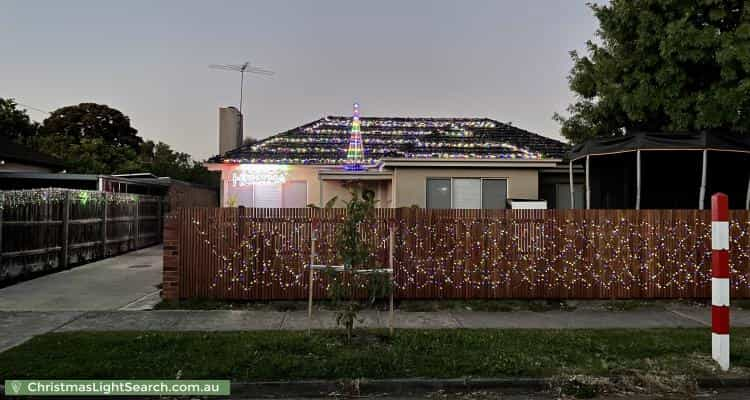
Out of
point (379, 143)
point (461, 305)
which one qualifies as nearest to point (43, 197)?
point (461, 305)

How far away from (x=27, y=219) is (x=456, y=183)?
9.94 meters

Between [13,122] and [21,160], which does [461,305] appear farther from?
[13,122]

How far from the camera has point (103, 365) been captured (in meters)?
5.96

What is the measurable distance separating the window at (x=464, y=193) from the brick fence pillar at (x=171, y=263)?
22.7ft

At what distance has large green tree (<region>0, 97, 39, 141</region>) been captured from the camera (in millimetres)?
43162

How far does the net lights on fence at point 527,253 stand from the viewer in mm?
9758

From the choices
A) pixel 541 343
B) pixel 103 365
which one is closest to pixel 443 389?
pixel 541 343

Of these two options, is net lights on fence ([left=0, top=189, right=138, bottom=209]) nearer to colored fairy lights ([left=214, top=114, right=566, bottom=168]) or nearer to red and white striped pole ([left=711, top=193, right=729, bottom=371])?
colored fairy lights ([left=214, top=114, right=566, bottom=168])

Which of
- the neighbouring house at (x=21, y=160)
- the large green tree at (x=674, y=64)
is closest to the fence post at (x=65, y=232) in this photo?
the neighbouring house at (x=21, y=160)

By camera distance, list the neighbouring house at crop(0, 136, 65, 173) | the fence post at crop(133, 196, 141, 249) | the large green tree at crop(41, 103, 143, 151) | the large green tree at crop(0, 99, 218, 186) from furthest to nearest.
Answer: the large green tree at crop(41, 103, 143, 151), the large green tree at crop(0, 99, 218, 186), the neighbouring house at crop(0, 136, 65, 173), the fence post at crop(133, 196, 141, 249)

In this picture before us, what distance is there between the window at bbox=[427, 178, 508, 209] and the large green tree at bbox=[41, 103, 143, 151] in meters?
56.4

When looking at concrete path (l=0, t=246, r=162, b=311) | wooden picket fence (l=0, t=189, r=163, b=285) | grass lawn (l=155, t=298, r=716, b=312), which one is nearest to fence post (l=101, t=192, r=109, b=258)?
wooden picket fence (l=0, t=189, r=163, b=285)

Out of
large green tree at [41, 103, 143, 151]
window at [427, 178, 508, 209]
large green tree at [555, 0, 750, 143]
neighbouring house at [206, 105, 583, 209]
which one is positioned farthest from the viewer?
large green tree at [41, 103, 143, 151]

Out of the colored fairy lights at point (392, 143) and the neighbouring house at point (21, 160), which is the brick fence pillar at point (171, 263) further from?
the neighbouring house at point (21, 160)
